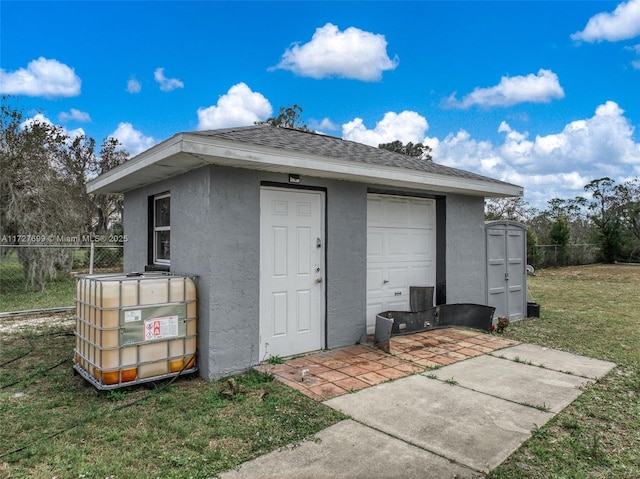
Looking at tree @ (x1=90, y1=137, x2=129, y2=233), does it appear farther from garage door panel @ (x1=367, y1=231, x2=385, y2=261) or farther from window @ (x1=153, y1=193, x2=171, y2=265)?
garage door panel @ (x1=367, y1=231, x2=385, y2=261)

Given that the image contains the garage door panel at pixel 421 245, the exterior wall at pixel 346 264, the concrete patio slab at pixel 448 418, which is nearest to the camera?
the concrete patio slab at pixel 448 418

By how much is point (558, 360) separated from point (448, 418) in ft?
8.34

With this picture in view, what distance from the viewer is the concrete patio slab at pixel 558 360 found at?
452 centimetres

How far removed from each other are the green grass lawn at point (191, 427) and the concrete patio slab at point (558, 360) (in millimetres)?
166

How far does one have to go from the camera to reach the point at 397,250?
6.36 metres

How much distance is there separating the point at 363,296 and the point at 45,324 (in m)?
5.71

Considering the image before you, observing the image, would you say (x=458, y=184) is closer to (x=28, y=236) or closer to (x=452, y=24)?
(x=452, y=24)

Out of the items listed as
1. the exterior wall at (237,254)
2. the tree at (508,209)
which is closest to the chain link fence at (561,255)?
the tree at (508,209)

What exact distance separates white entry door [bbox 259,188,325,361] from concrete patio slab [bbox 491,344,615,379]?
96.1 inches

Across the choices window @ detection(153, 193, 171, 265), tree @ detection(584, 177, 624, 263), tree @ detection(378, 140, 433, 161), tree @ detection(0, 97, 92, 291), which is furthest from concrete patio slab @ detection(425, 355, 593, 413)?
tree @ detection(378, 140, 433, 161)

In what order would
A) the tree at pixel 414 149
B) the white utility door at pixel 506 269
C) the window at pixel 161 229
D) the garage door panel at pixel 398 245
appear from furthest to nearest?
the tree at pixel 414 149 → the white utility door at pixel 506 269 → the garage door panel at pixel 398 245 → the window at pixel 161 229

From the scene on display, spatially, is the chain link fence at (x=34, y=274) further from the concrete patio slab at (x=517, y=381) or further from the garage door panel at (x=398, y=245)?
the concrete patio slab at (x=517, y=381)

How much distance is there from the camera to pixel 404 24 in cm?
893

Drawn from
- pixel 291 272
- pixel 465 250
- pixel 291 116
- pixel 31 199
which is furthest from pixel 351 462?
pixel 291 116
